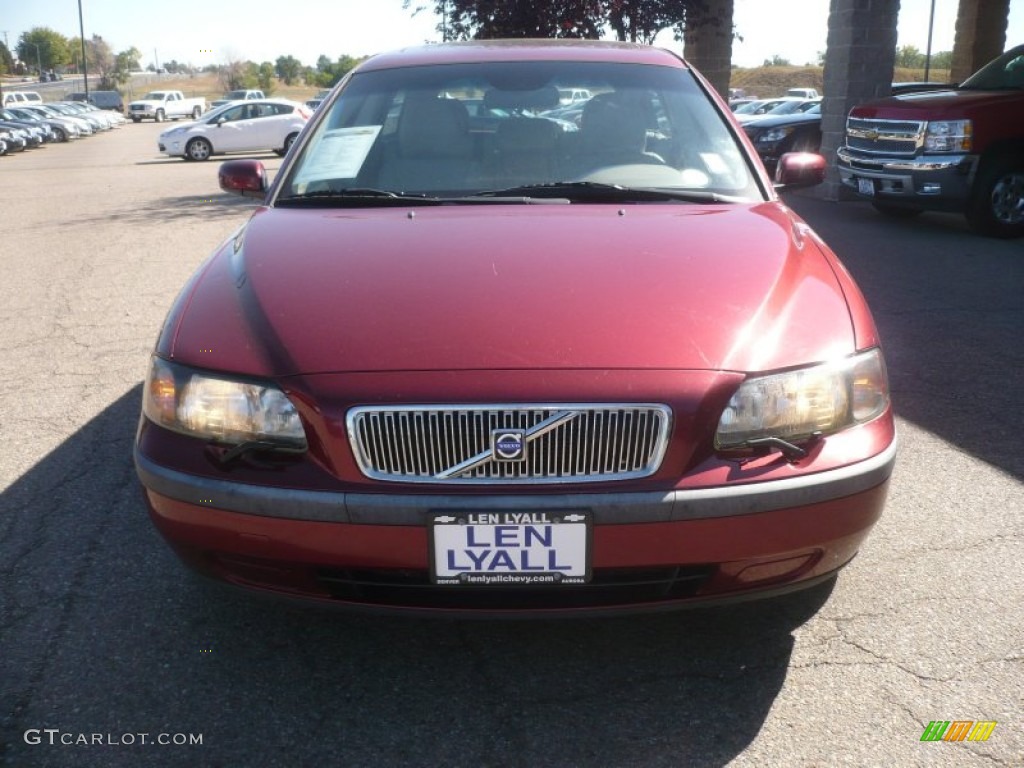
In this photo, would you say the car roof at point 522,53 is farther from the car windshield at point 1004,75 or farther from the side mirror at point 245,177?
the car windshield at point 1004,75

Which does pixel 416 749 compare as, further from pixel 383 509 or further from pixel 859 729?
pixel 859 729

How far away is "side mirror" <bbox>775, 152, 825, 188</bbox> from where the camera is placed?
4043 mm

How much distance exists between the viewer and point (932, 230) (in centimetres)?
1005

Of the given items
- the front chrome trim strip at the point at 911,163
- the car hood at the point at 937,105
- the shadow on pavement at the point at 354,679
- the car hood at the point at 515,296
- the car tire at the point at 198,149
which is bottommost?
the car tire at the point at 198,149

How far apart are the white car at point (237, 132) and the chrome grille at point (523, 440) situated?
23.8 metres

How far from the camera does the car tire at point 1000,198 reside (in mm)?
9258

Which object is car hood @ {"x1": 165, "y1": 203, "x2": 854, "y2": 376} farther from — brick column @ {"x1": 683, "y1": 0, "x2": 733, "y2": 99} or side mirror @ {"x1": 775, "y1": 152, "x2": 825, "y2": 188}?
brick column @ {"x1": 683, "y1": 0, "x2": 733, "y2": 99}

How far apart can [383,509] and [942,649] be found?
1.47m

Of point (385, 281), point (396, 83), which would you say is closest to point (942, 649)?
point (385, 281)

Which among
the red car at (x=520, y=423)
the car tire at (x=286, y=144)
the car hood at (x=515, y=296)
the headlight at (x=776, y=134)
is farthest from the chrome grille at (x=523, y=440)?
the car tire at (x=286, y=144)

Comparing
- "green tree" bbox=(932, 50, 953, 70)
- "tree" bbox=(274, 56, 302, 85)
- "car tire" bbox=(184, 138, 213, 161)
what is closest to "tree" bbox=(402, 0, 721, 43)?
"car tire" bbox=(184, 138, 213, 161)

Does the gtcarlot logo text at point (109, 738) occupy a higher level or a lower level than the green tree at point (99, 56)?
lower

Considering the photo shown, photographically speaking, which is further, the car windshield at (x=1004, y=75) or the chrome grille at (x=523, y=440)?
the car windshield at (x=1004, y=75)

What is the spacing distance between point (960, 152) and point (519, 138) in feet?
23.7
